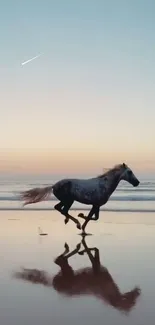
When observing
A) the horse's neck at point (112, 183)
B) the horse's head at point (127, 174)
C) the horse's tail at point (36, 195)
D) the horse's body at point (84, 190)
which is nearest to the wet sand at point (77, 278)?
the horse's body at point (84, 190)

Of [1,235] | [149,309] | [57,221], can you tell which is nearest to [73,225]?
[57,221]

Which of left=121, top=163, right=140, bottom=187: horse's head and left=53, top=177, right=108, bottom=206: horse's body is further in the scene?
left=121, top=163, right=140, bottom=187: horse's head

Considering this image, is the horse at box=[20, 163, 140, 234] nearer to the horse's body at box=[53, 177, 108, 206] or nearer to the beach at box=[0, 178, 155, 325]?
the horse's body at box=[53, 177, 108, 206]

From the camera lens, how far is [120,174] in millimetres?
12461

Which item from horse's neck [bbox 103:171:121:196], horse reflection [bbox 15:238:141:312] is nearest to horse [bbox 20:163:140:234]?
horse's neck [bbox 103:171:121:196]

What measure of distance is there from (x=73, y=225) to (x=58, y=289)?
804cm

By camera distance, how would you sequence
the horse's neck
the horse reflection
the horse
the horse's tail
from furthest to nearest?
the horse's tail → the horse's neck → the horse → the horse reflection

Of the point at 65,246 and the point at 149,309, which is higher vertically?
the point at 149,309

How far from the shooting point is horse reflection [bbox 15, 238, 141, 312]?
5.25 metres

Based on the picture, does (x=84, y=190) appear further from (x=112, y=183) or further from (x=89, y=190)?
(x=112, y=183)

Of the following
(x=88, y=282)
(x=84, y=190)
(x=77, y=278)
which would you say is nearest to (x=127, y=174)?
(x=84, y=190)

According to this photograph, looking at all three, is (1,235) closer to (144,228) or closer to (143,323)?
(144,228)

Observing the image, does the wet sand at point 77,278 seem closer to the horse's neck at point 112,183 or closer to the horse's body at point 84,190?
the horse's body at point 84,190

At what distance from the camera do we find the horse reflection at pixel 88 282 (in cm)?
525
